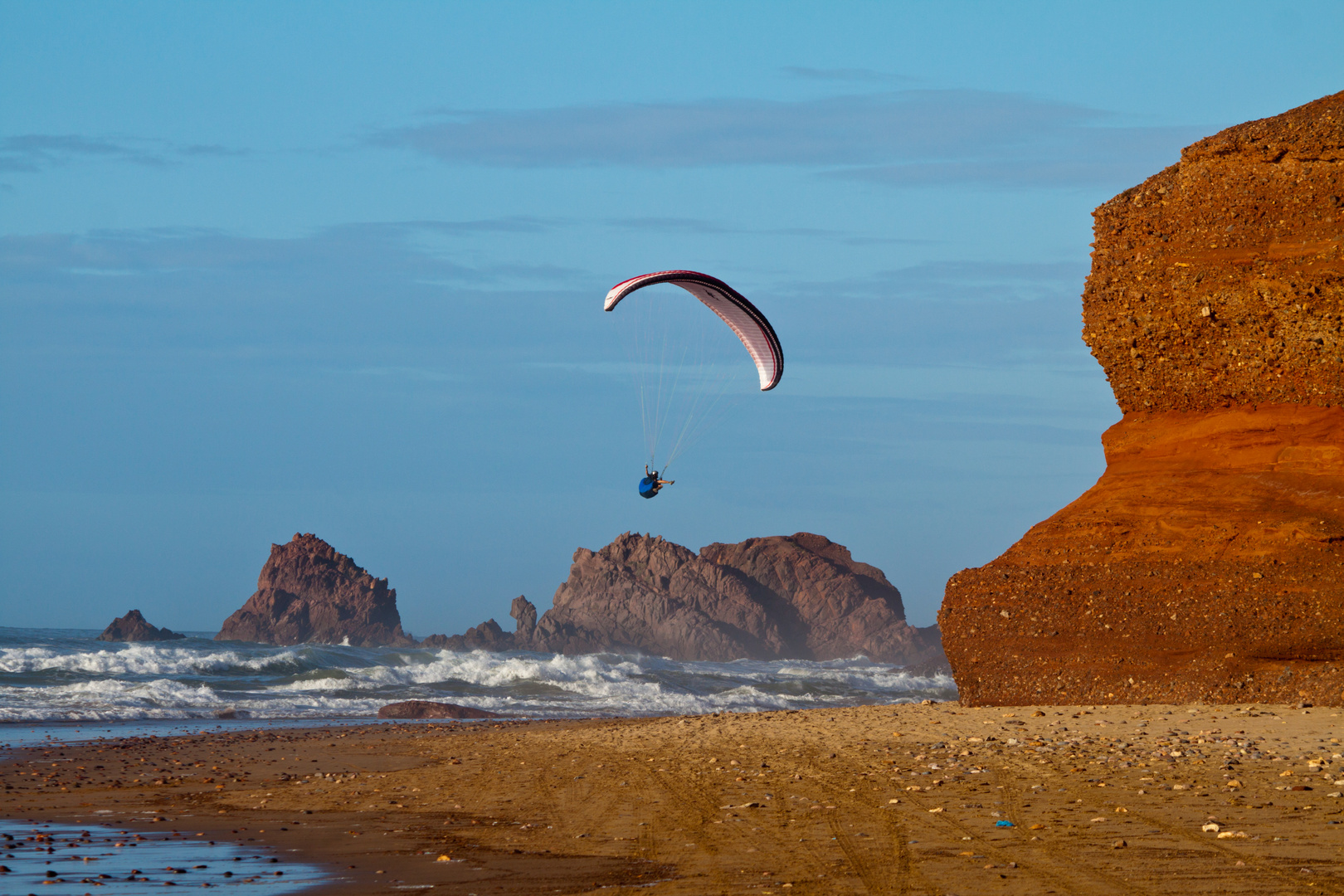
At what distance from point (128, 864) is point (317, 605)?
81106 millimetres

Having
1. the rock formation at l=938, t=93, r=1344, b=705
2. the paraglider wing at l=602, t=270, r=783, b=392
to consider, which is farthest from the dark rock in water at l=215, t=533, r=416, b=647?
the rock formation at l=938, t=93, r=1344, b=705

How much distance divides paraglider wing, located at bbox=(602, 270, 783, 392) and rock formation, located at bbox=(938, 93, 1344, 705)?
25.4ft

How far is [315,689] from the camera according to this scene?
30.6m

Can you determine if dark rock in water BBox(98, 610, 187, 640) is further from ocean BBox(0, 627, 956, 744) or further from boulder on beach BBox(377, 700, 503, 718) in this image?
boulder on beach BBox(377, 700, 503, 718)

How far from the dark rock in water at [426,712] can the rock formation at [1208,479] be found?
487 inches

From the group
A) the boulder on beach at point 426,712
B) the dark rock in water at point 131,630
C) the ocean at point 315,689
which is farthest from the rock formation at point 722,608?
the boulder on beach at point 426,712

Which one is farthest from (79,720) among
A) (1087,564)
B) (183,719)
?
(1087,564)

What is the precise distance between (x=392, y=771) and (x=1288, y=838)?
9.09m

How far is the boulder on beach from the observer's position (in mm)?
23766

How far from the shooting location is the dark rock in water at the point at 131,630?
76.6m

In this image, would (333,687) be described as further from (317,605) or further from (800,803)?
(317,605)

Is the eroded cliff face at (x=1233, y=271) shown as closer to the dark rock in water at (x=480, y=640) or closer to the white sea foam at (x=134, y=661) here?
the white sea foam at (x=134, y=661)

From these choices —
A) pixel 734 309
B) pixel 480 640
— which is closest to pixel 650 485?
pixel 734 309

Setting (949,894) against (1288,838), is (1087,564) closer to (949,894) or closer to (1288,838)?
(1288,838)
